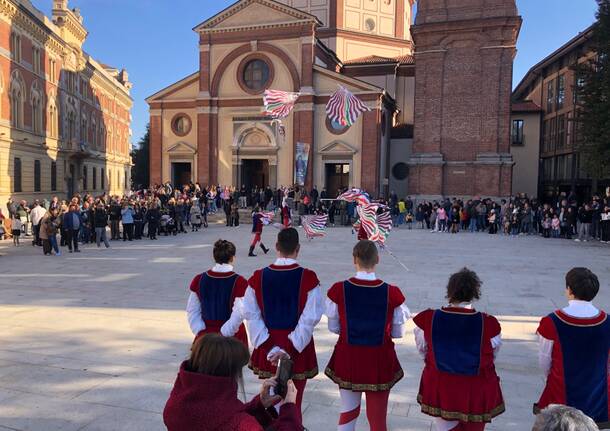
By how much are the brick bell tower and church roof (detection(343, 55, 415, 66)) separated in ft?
29.0

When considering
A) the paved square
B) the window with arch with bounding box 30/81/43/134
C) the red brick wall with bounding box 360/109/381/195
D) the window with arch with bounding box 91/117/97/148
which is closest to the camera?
the paved square

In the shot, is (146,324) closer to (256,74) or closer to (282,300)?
(282,300)

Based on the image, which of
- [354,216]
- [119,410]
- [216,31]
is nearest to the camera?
[119,410]

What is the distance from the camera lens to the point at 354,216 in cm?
2867

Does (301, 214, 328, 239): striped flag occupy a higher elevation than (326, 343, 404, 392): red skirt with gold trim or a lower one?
higher

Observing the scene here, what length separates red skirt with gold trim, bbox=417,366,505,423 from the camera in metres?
3.44

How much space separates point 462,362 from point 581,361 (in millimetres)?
869

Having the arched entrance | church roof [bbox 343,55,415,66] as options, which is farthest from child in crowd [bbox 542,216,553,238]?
church roof [bbox 343,55,415,66]

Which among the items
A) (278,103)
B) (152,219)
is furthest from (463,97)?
(152,219)

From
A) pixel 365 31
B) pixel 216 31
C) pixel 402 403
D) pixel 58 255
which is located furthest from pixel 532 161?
pixel 402 403

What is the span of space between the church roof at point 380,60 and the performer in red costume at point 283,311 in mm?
39955

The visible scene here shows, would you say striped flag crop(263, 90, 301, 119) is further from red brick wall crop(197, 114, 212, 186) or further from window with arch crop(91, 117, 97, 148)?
window with arch crop(91, 117, 97, 148)

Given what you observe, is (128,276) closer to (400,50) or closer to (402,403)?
(402,403)

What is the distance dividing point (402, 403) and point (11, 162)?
33.5m
